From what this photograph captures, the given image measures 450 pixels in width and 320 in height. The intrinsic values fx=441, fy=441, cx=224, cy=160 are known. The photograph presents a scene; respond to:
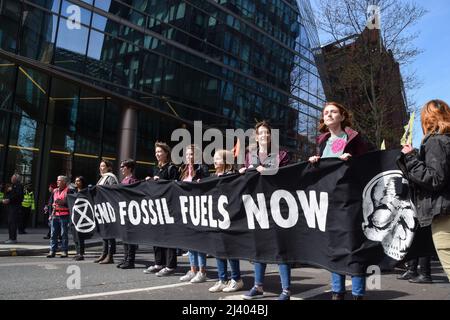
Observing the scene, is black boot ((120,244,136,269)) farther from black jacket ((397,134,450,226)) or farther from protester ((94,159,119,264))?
black jacket ((397,134,450,226))

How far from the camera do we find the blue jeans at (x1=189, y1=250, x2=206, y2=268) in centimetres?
655

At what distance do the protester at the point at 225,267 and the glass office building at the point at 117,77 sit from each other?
12485 mm

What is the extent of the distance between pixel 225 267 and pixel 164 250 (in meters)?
2.03

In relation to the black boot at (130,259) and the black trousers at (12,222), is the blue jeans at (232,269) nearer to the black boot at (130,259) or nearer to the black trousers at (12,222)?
the black boot at (130,259)

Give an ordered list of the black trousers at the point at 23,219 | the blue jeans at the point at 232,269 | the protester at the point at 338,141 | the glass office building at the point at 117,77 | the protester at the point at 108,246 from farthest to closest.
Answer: the glass office building at the point at 117,77 < the black trousers at the point at 23,219 < the protester at the point at 108,246 < the blue jeans at the point at 232,269 < the protester at the point at 338,141

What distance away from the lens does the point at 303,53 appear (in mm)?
37406

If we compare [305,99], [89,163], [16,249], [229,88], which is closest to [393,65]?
[229,88]

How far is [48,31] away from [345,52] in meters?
12.3

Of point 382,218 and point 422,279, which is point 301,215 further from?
point 422,279

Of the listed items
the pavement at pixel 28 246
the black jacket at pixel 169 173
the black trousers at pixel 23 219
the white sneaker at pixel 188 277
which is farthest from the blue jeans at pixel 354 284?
the black trousers at pixel 23 219

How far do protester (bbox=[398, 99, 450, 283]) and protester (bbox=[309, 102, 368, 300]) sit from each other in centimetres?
86

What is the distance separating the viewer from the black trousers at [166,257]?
7.25 metres

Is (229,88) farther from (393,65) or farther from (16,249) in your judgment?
(16,249)

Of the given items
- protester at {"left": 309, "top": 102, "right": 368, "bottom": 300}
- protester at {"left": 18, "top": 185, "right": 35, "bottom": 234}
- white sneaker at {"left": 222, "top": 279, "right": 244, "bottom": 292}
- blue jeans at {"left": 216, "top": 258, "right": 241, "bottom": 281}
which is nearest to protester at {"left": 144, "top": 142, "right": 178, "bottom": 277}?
blue jeans at {"left": 216, "top": 258, "right": 241, "bottom": 281}
